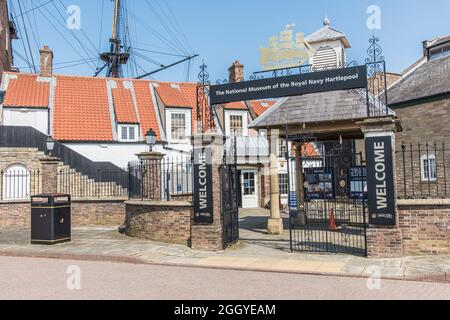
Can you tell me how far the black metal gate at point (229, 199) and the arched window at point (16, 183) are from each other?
11.0m

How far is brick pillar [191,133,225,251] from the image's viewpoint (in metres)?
11.7

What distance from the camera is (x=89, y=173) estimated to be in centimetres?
2008

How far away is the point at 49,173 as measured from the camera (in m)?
18.3

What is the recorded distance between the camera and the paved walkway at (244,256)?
876cm

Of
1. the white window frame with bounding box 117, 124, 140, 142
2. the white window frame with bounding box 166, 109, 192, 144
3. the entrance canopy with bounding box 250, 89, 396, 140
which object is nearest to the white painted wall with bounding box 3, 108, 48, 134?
the white window frame with bounding box 117, 124, 140, 142

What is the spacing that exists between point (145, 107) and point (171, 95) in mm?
2019

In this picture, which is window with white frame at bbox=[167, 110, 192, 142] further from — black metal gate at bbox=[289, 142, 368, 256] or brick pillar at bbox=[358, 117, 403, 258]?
brick pillar at bbox=[358, 117, 403, 258]

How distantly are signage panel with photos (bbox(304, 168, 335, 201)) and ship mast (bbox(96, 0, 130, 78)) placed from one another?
30.5 metres

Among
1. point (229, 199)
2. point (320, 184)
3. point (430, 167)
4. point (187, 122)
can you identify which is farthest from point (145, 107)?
point (430, 167)

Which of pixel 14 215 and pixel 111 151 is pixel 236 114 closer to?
pixel 111 151
